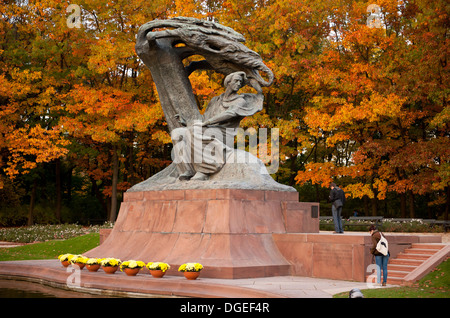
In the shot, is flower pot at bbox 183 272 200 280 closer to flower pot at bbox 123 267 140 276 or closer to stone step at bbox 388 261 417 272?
flower pot at bbox 123 267 140 276

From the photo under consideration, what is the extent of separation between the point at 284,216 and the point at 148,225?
139 inches

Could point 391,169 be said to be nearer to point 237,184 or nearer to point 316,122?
point 316,122

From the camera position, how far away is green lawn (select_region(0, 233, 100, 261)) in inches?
729

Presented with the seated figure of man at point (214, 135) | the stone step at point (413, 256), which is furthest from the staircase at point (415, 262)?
the seated figure of man at point (214, 135)

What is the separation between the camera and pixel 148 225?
13.9 metres

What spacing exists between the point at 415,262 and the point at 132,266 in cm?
643

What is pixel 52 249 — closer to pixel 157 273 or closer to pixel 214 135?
pixel 214 135

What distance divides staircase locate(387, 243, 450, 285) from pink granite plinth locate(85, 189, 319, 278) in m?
2.34

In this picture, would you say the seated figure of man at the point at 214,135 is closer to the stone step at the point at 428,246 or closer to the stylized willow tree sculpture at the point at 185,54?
the stylized willow tree sculpture at the point at 185,54

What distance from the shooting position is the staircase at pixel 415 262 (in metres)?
11.3

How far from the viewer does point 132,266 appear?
11.4m

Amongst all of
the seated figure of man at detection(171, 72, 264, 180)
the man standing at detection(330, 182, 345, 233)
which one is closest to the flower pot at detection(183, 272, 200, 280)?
the seated figure of man at detection(171, 72, 264, 180)

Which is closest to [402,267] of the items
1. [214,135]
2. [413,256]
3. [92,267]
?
[413,256]

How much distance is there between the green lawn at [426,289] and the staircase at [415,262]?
17 centimetres
